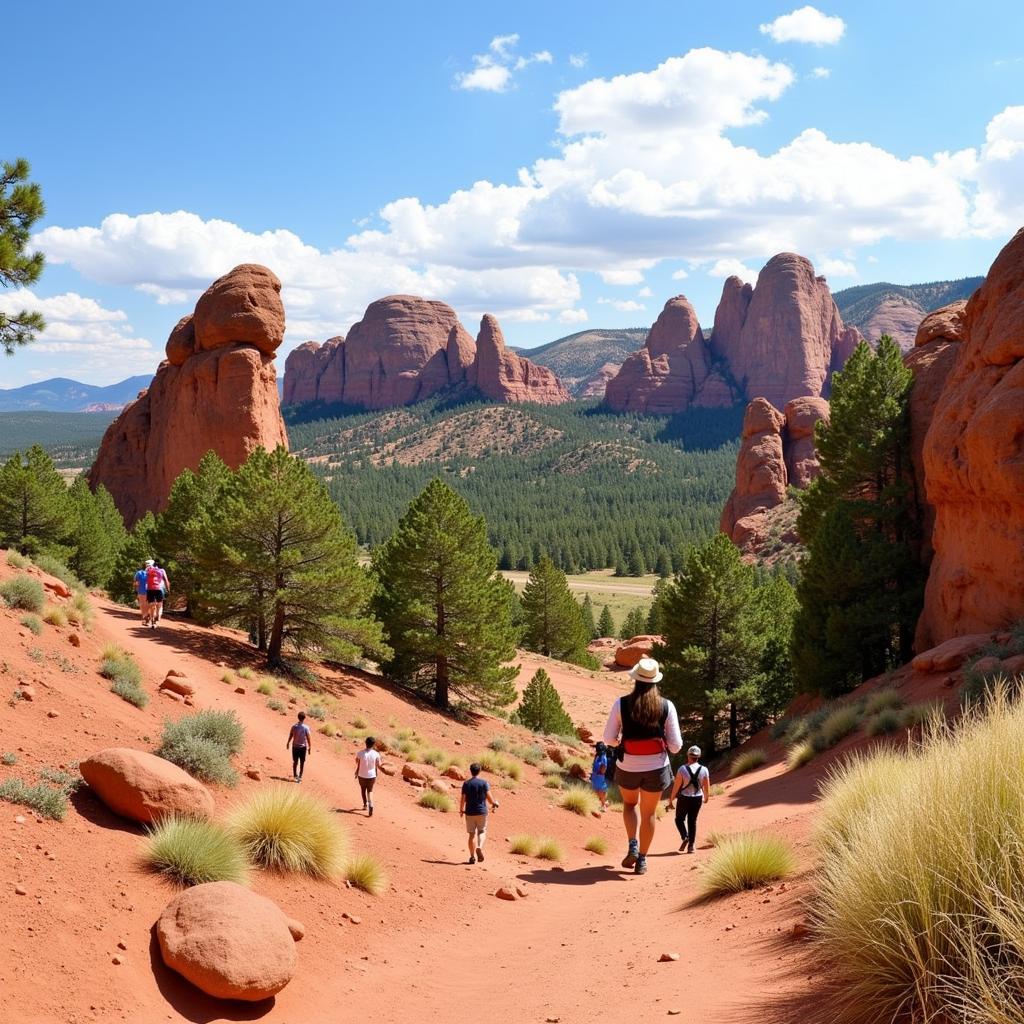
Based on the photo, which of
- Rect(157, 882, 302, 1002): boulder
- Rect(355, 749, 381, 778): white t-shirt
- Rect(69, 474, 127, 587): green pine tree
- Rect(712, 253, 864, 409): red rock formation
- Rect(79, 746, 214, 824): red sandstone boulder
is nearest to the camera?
Rect(157, 882, 302, 1002): boulder

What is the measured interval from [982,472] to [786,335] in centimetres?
16710

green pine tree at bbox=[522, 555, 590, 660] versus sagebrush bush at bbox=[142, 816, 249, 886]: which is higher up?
sagebrush bush at bbox=[142, 816, 249, 886]

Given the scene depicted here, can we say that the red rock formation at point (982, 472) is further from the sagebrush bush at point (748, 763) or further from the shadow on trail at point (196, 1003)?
the shadow on trail at point (196, 1003)

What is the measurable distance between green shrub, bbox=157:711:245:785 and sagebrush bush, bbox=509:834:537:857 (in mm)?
4557

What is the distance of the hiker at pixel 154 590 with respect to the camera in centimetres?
2280

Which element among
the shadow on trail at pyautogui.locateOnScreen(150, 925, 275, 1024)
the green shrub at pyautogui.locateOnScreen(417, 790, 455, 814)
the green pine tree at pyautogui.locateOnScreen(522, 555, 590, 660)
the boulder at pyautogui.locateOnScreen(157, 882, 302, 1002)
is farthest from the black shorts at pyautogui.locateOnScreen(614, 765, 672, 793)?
the green pine tree at pyautogui.locateOnScreen(522, 555, 590, 660)

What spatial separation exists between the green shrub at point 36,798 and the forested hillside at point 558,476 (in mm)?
97118

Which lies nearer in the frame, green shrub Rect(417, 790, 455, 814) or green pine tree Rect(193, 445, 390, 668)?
green shrub Rect(417, 790, 455, 814)

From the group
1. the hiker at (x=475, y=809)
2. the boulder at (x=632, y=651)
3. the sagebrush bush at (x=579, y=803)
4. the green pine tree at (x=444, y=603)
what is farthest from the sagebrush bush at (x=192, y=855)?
the boulder at (x=632, y=651)

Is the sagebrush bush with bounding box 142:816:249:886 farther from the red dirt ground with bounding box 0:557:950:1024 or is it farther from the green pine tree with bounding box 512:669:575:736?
the green pine tree with bounding box 512:669:575:736

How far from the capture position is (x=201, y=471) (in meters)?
35.1

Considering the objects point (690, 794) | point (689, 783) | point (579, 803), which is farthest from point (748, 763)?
point (689, 783)

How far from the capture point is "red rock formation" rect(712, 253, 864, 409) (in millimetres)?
176625

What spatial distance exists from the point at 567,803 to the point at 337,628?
8.96 meters
